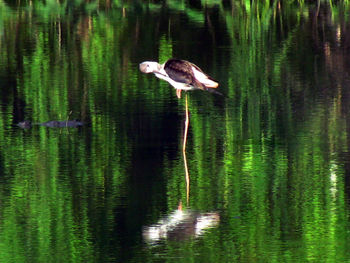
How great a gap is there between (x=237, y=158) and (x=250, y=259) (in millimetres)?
2779

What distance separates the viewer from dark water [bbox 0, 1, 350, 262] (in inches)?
259

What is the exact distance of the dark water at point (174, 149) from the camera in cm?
657

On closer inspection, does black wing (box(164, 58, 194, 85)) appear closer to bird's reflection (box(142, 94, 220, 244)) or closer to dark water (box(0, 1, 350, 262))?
dark water (box(0, 1, 350, 262))

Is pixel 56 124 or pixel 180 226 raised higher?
pixel 56 124

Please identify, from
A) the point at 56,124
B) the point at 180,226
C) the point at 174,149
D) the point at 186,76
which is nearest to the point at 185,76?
the point at 186,76

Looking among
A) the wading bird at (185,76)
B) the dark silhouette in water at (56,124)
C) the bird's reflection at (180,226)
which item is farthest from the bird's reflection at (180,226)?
the dark silhouette in water at (56,124)

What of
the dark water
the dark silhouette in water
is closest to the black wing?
the dark water

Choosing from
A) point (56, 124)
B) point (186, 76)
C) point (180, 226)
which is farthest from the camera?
point (56, 124)

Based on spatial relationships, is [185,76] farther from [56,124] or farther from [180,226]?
[180,226]

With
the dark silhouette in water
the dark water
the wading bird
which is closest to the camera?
the dark water

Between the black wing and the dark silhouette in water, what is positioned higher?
the black wing

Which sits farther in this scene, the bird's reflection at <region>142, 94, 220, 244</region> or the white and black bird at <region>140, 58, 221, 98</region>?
the white and black bird at <region>140, 58, 221, 98</region>

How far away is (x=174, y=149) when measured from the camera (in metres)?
9.24

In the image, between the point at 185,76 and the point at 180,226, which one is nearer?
the point at 180,226
